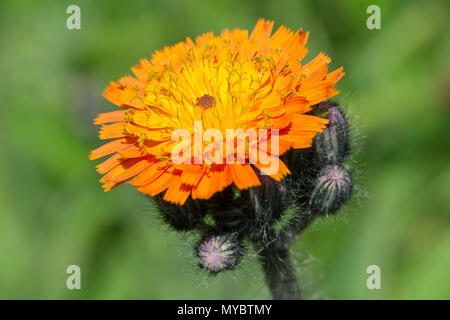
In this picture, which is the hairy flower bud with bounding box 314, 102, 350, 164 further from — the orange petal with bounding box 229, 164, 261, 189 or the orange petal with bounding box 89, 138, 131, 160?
the orange petal with bounding box 89, 138, 131, 160

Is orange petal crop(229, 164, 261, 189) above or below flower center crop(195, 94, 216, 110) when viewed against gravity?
below

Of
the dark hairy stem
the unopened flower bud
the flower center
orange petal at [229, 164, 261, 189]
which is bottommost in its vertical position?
the dark hairy stem

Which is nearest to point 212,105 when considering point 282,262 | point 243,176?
point 243,176

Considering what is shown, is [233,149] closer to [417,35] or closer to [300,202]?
[300,202]

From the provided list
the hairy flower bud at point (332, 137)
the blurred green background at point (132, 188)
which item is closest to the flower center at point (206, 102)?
the hairy flower bud at point (332, 137)

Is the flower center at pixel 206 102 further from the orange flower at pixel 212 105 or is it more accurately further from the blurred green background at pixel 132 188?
the blurred green background at pixel 132 188

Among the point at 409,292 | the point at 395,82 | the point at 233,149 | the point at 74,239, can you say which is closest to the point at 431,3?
the point at 395,82

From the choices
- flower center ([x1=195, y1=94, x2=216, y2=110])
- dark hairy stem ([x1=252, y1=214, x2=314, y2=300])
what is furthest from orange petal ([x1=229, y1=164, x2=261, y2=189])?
dark hairy stem ([x1=252, y1=214, x2=314, y2=300])
